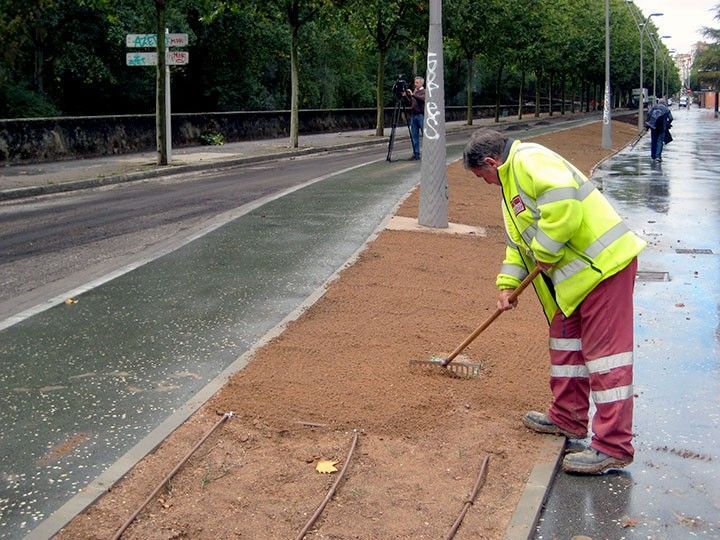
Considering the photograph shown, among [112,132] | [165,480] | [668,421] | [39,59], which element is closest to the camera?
[165,480]

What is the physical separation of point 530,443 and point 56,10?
28541 millimetres

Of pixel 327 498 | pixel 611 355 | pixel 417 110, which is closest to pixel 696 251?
pixel 611 355

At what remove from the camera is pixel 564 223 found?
15.4ft

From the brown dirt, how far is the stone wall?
16.2 m

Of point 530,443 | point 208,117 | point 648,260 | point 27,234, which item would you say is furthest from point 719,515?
point 208,117

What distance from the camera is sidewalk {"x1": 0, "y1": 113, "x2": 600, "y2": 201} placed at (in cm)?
1814

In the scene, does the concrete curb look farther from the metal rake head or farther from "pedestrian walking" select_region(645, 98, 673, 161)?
"pedestrian walking" select_region(645, 98, 673, 161)

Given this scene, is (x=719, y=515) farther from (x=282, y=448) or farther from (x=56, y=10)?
(x=56, y=10)

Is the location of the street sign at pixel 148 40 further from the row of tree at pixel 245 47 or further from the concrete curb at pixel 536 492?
the concrete curb at pixel 536 492

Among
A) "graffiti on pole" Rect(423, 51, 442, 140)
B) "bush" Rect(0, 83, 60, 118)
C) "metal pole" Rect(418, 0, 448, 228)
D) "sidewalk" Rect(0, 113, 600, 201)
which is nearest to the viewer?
"metal pole" Rect(418, 0, 448, 228)

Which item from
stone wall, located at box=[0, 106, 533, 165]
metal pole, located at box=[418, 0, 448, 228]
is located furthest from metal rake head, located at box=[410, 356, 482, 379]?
stone wall, located at box=[0, 106, 533, 165]

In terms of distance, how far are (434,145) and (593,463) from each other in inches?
311

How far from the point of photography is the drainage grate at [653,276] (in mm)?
10633

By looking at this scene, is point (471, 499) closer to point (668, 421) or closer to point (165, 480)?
point (165, 480)
